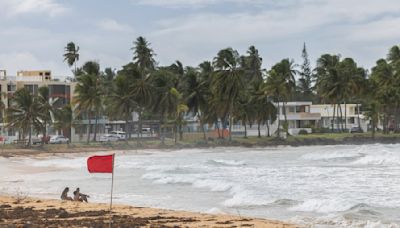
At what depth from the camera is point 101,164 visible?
12781mm

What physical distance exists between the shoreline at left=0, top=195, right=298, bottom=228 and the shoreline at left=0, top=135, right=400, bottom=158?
3976 cm

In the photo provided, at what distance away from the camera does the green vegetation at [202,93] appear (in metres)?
69.4

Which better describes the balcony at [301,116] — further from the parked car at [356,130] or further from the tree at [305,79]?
the tree at [305,79]

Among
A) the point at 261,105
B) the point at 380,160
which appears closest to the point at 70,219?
the point at 380,160

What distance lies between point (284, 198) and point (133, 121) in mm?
69601

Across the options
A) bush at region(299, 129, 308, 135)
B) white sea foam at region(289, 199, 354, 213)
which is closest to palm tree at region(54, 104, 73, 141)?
bush at region(299, 129, 308, 135)

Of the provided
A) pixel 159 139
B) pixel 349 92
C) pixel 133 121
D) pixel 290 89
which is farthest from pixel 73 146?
pixel 349 92

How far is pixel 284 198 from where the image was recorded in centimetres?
2245

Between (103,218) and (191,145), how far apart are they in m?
57.0

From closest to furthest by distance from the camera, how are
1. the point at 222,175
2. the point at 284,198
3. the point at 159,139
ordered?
the point at 284,198 < the point at 222,175 < the point at 159,139

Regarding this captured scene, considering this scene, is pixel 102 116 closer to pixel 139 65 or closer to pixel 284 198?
pixel 139 65

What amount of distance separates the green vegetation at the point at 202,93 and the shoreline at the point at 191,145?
6.34 ft

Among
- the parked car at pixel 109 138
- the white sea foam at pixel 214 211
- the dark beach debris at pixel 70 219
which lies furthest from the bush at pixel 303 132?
the dark beach debris at pixel 70 219

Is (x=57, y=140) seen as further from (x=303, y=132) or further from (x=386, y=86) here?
(x=386, y=86)
